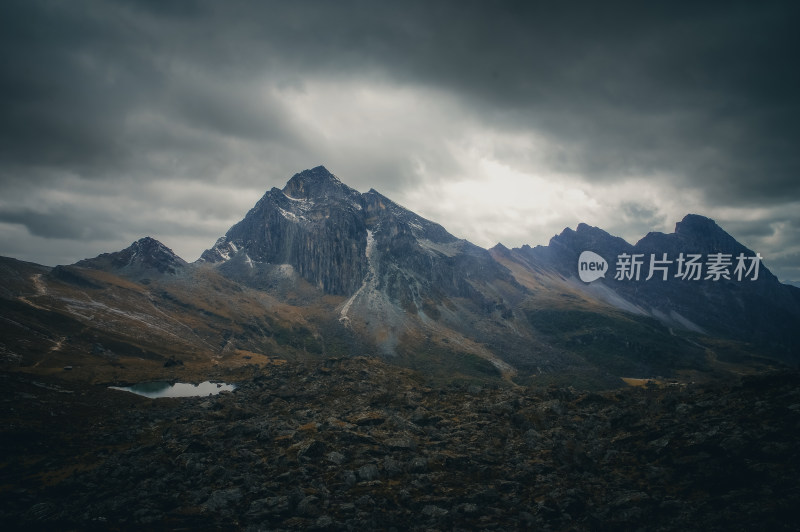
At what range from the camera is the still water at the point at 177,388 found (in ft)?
446

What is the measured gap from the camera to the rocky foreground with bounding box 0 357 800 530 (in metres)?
31.6

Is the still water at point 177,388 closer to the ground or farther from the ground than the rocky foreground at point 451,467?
closer to the ground

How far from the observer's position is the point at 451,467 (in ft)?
140

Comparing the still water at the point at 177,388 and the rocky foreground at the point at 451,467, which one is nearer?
→ the rocky foreground at the point at 451,467

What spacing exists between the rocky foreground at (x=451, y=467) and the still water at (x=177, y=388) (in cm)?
7235

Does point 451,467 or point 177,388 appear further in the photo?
point 177,388

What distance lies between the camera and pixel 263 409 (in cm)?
7806

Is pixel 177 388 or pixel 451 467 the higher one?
pixel 451 467

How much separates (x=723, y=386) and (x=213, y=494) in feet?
202

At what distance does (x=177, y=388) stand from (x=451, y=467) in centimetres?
14103

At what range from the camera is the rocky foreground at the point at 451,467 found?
3156 cm

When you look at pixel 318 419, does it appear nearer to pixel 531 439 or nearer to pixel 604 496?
pixel 531 439

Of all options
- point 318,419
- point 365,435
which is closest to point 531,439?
point 365,435

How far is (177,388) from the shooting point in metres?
147
